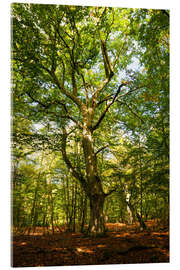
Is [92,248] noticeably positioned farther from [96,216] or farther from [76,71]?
[76,71]

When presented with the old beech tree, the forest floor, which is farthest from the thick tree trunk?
the forest floor

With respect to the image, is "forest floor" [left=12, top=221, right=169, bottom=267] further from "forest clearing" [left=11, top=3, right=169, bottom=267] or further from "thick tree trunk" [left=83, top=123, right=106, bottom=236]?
"thick tree trunk" [left=83, top=123, right=106, bottom=236]

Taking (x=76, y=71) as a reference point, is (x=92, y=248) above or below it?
below

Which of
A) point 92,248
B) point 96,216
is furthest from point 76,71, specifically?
point 92,248

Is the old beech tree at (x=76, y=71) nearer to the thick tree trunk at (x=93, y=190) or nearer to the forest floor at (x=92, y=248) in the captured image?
the thick tree trunk at (x=93, y=190)

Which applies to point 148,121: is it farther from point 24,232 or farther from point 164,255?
point 24,232
